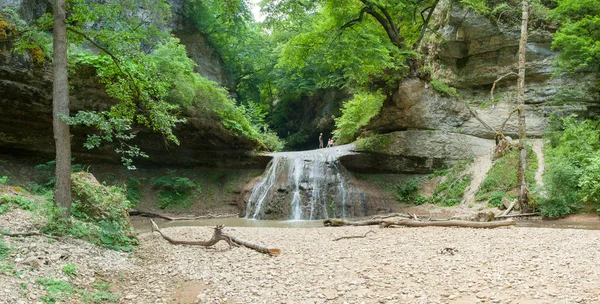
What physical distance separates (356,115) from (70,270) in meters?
19.5

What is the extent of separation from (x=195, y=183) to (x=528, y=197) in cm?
1550

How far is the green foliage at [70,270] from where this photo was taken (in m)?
5.00

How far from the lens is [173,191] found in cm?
1931

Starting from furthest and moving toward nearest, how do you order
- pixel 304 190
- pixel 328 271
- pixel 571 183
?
1. pixel 304 190
2. pixel 571 183
3. pixel 328 271

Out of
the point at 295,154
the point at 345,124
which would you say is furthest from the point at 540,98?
the point at 295,154

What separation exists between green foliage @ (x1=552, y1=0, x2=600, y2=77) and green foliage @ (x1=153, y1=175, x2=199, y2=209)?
18.8 meters

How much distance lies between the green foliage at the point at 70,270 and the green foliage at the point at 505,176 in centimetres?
1457

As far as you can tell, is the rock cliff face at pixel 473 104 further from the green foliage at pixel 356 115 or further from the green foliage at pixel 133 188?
the green foliage at pixel 133 188

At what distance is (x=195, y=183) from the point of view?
65.6 ft

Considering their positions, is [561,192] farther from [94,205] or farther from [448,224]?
[94,205]

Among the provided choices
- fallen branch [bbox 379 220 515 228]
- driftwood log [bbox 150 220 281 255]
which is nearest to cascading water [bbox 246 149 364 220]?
fallen branch [bbox 379 220 515 228]

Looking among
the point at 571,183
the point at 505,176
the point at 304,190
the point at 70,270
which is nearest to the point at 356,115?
the point at 304,190

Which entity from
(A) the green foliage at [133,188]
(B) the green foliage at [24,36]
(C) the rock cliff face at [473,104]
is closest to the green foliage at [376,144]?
(C) the rock cliff face at [473,104]

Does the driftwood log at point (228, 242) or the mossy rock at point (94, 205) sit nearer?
the driftwood log at point (228, 242)
